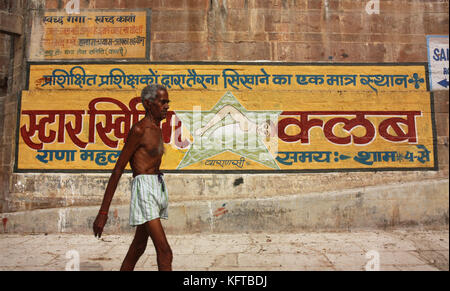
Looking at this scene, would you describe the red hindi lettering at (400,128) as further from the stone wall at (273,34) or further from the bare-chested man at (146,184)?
the bare-chested man at (146,184)

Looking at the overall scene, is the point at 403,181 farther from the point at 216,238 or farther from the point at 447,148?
the point at 216,238

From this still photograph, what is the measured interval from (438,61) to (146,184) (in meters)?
6.43

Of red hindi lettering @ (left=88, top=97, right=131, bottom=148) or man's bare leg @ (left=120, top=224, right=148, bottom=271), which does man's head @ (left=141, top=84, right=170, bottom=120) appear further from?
red hindi lettering @ (left=88, top=97, right=131, bottom=148)

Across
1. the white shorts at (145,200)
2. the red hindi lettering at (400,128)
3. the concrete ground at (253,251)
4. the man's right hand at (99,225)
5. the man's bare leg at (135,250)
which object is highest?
the red hindi lettering at (400,128)

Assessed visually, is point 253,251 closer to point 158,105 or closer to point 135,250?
point 135,250

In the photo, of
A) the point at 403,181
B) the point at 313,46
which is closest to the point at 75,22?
the point at 313,46

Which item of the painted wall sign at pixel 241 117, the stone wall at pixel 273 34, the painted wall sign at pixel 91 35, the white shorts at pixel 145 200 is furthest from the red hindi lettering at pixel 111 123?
the white shorts at pixel 145 200

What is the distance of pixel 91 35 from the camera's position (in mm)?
6137

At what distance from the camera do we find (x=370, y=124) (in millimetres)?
5918

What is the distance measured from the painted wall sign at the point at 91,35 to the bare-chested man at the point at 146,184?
366 cm

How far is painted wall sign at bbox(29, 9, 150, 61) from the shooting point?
609 cm

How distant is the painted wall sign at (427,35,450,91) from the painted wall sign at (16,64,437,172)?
0.24 m

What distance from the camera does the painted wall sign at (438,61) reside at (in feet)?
19.9

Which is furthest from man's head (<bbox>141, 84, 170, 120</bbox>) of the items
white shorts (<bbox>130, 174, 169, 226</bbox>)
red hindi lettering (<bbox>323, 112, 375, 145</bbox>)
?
red hindi lettering (<bbox>323, 112, 375, 145</bbox>)
